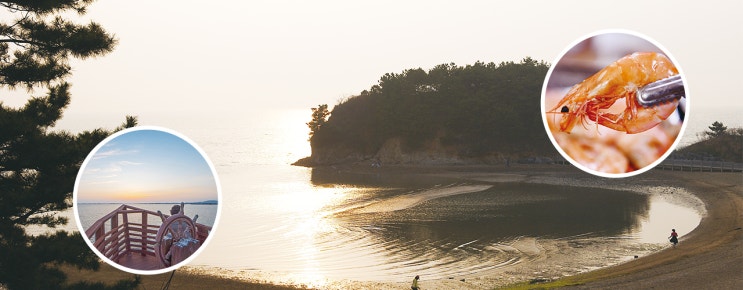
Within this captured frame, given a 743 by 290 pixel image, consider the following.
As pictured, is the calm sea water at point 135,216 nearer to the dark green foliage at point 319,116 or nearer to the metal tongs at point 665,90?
the metal tongs at point 665,90

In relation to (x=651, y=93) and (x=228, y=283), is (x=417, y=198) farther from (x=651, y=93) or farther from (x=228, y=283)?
(x=651, y=93)

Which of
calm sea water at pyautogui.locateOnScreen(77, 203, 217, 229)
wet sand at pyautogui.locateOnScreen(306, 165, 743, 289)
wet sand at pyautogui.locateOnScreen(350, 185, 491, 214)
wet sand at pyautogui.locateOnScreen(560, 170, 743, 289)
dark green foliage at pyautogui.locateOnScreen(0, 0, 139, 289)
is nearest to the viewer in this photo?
calm sea water at pyautogui.locateOnScreen(77, 203, 217, 229)

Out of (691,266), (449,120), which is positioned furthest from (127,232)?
(449,120)

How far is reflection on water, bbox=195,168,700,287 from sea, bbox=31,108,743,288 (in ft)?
0.19

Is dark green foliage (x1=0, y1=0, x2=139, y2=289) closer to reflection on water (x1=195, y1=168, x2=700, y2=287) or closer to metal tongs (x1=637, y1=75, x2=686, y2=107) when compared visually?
reflection on water (x1=195, y1=168, x2=700, y2=287)

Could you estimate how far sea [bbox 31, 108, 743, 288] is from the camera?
25.8 m

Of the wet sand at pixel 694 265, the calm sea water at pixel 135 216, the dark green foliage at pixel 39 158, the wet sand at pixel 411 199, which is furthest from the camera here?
the wet sand at pixel 411 199

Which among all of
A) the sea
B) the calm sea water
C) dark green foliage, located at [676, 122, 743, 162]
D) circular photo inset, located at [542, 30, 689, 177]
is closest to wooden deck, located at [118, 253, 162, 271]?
the calm sea water

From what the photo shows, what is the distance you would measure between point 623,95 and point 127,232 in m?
3.40

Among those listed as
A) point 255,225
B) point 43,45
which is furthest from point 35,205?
point 255,225

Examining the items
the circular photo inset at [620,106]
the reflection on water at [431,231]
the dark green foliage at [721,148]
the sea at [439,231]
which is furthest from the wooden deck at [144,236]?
the dark green foliage at [721,148]

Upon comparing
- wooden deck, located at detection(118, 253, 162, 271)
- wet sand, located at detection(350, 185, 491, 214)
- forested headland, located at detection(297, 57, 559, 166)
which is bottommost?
wet sand, located at detection(350, 185, 491, 214)

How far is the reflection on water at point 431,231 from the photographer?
87.7 feet

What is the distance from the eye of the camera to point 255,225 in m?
37.6
